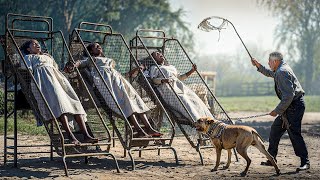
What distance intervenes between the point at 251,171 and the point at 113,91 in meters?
3.02

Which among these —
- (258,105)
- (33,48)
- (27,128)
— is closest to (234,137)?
(33,48)

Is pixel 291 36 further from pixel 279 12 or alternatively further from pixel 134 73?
pixel 134 73

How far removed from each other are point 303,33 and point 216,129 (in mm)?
47462

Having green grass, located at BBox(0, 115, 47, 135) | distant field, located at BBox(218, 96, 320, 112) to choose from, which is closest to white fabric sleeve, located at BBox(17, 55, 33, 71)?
green grass, located at BBox(0, 115, 47, 135)

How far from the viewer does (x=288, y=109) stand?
8.93 metres

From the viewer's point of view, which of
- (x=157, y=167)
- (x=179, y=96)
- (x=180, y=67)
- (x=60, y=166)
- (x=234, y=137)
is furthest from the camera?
(x=180, y=67)

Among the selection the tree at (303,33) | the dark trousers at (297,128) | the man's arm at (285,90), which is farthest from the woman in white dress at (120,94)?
the tree at (303,33)

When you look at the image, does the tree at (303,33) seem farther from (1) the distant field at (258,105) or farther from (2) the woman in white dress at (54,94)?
(2) the woman in white dress at (54,94)

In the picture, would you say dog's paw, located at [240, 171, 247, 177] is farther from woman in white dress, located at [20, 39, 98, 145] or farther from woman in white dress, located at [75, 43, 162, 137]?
woman in white dress, located at [20, 39, 98, 145]

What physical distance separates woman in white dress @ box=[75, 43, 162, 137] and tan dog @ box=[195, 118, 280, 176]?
1.07 meters

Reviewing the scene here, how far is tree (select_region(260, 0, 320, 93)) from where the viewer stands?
47.3 metres

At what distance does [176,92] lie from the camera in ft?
33.9

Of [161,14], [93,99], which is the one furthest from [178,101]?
[161,14]

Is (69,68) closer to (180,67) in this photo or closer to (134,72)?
(134,72)
